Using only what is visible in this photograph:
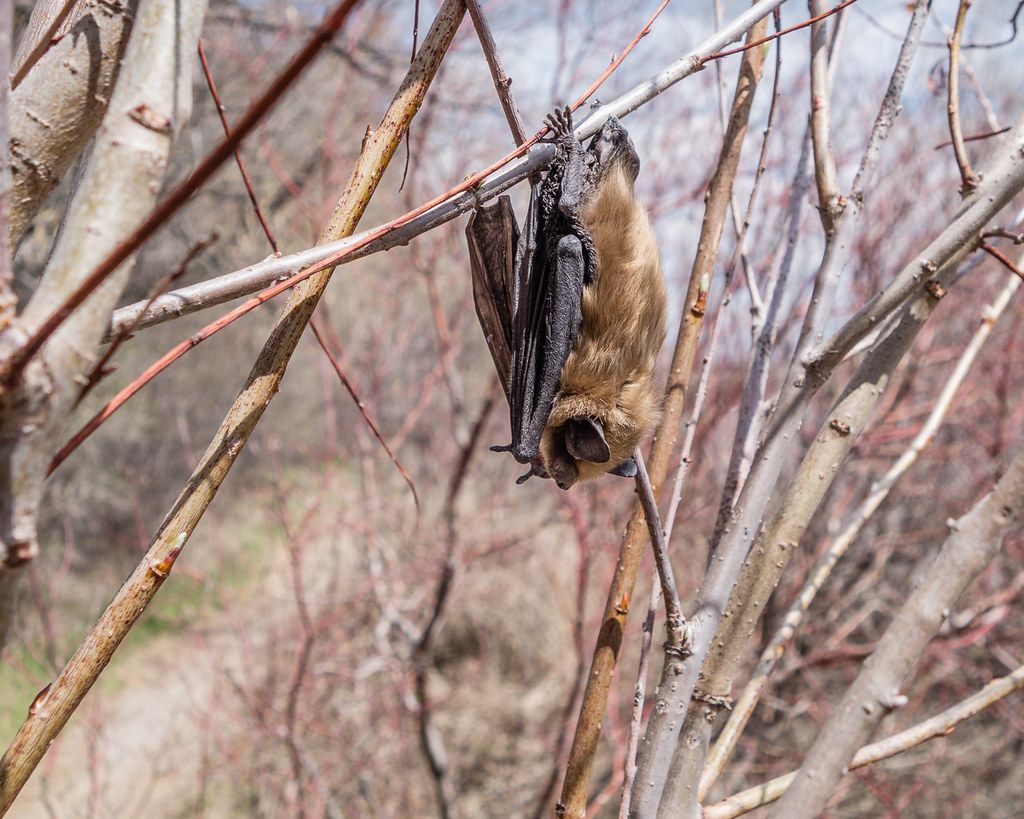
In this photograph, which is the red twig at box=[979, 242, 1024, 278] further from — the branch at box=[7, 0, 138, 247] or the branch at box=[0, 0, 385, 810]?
the branch at box=[7, 0, 138, 247]

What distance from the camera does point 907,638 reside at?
45.1 inches

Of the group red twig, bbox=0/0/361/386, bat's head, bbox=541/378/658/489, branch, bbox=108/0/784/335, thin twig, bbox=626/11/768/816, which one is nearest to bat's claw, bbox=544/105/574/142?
branch, bbox=108/0/784/335

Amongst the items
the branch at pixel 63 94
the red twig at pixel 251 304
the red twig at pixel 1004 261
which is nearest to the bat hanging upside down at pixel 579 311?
the red twig at pixel 251 304

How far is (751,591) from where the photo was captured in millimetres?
1399

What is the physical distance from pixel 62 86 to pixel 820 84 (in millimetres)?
1296

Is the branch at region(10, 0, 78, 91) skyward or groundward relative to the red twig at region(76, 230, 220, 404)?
skyward

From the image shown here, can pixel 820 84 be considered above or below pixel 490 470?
below

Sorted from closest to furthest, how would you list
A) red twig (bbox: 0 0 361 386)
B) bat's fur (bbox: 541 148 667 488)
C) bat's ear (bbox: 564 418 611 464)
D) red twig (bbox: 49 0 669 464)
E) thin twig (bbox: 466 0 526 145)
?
red twig (bbox: 0 0 361 386) < red twig (bbox: 49 0 669 464) < thin twig (bbox: 466 0 526 145) < bat's ear (bbox: 564 418 611 464) < bat's fur (bbox: 541 148 667 488)

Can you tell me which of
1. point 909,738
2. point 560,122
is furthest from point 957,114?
point 909,738

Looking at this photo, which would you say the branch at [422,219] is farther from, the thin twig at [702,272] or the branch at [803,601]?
the branch at [803,601]

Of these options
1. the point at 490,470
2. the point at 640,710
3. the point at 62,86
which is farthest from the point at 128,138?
the point at 490,470

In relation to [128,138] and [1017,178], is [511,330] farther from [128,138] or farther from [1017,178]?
[128,138]

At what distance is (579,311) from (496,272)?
10.8 inches

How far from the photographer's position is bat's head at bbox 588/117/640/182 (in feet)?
6.74
